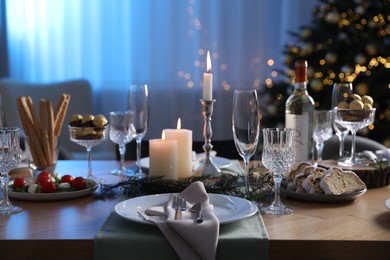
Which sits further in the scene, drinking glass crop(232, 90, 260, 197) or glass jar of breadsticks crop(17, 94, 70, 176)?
glass jar of breadsticks crop(17, 94, 70, 176)

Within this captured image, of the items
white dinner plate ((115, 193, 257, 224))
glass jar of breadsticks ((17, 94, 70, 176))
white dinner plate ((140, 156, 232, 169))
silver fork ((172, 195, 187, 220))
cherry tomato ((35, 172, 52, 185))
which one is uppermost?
glass jar of breadsticks ((17, 94, 70, 176))

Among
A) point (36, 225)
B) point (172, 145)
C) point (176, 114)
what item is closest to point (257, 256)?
point (36, 225)

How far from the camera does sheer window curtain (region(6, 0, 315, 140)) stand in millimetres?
4066

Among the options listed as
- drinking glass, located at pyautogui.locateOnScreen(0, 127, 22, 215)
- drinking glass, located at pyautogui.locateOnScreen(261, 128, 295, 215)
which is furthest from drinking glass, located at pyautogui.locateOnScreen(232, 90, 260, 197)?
drinking glass, located at pyautogui.locateOnScreen(0, 127, 22, 215)

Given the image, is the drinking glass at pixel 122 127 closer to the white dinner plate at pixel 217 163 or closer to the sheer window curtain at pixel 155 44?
the white dinner plate at pixel 217 163

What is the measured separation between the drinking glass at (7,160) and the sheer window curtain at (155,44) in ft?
9.48

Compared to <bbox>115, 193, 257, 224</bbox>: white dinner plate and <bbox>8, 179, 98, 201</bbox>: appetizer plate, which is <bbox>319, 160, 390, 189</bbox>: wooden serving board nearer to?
<bbox>115, 193, 257, 224</bbox>: white dinner plate

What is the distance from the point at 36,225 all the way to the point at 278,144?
529 millimetres

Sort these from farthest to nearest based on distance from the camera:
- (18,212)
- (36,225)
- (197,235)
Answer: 1. (18,212)
2. (36,225)
3. (197,235)

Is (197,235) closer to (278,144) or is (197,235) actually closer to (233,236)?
(233,236)

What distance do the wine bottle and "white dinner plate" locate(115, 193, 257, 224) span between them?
1.55 feet

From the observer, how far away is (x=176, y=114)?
13.7ft

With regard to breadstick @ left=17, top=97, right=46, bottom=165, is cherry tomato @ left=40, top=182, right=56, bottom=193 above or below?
below

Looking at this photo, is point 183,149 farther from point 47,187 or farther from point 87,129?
point 47,187
